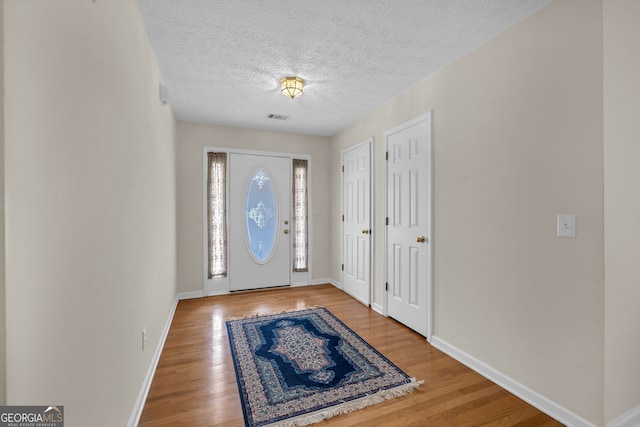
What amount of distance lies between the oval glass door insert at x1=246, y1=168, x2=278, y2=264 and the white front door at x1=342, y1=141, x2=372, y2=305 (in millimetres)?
1130

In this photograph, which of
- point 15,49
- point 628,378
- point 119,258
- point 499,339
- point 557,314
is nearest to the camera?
point 15,49

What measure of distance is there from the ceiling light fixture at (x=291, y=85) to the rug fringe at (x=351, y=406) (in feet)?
8.67

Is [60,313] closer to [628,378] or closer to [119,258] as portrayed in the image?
[119,258]

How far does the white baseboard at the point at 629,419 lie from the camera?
1.57 meters

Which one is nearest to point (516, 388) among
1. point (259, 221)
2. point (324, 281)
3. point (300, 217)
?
point (324, 281)

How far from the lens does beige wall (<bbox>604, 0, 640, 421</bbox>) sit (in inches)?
60.1

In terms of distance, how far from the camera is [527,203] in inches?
74.0

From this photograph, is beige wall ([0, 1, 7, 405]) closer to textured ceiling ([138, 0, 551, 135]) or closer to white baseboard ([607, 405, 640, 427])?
textured ceiling ([138, 0, 551, 135])

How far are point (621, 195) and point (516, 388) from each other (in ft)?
4.55

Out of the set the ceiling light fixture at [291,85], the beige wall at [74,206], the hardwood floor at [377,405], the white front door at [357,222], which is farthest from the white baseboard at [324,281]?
the beige wall at [74,206]

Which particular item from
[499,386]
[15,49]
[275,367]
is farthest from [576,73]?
[275,367]

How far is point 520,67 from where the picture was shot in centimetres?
192

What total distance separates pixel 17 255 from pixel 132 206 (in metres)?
1.04

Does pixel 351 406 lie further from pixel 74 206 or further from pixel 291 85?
pixel 291 85
